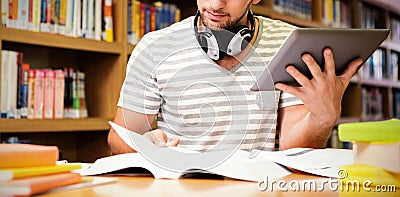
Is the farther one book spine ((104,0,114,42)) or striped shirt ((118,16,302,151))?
book spine ((104,0,114,42))

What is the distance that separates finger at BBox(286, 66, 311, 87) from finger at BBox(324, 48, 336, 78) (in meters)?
0.05

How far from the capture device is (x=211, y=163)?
82 cm

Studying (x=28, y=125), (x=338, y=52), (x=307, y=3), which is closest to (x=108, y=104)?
(x=28, y=125)

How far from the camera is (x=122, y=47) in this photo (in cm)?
224

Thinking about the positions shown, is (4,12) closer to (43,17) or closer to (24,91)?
(43,17)

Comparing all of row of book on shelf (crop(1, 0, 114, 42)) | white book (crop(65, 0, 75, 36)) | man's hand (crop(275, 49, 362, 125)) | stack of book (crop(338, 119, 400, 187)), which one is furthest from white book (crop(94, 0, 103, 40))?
stack of book (crop(338, 119, 400, 187))

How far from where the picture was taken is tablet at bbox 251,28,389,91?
894 mm

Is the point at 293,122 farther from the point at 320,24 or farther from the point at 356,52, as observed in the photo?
the point at 320,24

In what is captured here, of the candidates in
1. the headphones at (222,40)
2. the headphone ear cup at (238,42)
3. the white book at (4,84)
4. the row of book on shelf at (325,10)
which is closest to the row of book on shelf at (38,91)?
the white book at (4,84)

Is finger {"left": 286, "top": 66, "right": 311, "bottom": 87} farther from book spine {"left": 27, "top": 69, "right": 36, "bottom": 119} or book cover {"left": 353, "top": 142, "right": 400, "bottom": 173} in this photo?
book spine {"left": 27, "top": 69, "right": 36, "bottom": 119}

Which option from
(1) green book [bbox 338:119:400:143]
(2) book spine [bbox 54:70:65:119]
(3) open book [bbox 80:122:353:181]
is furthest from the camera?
(2) book spine [bbox 54:70:65:119]

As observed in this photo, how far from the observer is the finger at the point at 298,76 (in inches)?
39.6

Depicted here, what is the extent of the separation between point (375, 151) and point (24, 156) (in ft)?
1.39

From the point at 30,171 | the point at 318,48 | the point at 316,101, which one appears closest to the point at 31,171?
the point at 30,171
